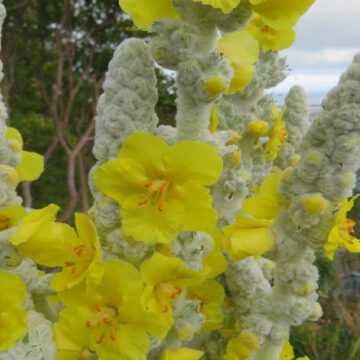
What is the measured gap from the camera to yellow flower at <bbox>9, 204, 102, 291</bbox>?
524 mm

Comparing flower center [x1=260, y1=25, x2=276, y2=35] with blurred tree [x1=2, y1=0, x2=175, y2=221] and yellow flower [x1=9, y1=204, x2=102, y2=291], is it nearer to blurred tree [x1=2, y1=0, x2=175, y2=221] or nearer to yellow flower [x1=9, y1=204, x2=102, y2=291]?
yellow flower [x1=9, y1=204, x2=102, y2=291]

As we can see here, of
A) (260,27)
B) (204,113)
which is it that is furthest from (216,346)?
(260,27)

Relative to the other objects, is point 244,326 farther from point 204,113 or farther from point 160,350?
point 204,113

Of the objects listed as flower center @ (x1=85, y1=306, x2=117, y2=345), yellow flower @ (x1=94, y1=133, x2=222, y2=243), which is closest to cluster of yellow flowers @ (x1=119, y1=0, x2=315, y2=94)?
yellow flower @ (x1=94, y1=133, x2=222, y2=243)

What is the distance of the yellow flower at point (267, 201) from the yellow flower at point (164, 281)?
146 millimetres

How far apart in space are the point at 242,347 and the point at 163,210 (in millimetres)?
316

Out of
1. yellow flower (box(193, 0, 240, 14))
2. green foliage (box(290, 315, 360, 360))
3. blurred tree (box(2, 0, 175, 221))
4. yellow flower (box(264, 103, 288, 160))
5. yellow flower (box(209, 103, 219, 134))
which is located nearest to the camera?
yellow flower (box(193, 0, 240, 14))

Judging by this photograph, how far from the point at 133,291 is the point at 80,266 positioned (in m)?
0.08

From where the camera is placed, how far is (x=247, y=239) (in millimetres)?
592

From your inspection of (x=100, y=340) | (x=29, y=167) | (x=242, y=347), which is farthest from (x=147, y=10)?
(x=242, y=347)

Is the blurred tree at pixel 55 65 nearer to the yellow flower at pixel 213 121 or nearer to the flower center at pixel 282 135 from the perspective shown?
the flower center at pixel 282 135

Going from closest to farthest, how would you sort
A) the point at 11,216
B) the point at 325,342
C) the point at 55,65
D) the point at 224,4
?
1. the point at 224,4
2. the point at 11,216
3. the point at 325,342
4. the point at 55,65

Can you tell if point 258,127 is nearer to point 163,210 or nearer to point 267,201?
point 267,201

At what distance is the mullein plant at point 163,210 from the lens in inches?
20.1
